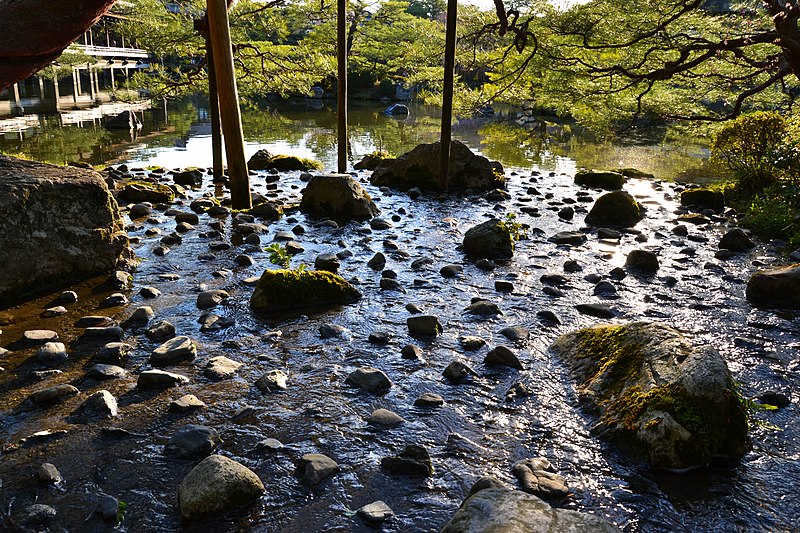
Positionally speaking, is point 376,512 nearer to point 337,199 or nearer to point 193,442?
point 193,442

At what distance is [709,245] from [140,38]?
17.8 m

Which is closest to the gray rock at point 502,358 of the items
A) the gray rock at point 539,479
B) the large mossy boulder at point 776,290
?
the gray rock at point 539,479

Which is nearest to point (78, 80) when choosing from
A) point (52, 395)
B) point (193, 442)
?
point (52, 395)

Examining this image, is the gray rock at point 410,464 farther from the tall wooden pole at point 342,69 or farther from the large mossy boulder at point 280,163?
the large mossy boulder at point 280,163

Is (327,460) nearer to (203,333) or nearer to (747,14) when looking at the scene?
(203,333)

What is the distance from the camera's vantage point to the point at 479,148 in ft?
75.5

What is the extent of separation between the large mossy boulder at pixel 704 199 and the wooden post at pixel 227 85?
10.0 m

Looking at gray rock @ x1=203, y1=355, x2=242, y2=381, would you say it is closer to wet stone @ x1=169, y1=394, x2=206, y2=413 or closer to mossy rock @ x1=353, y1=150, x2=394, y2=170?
wet stone @ x1=169, y1=394, x2=206, y2=413

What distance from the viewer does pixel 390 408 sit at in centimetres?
409

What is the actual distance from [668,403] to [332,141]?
873 inches

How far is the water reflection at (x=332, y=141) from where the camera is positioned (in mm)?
18859

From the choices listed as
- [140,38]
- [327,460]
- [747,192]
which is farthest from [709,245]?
[140,38]

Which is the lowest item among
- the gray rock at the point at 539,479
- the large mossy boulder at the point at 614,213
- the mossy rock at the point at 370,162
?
the gray rock at the point at 539,479

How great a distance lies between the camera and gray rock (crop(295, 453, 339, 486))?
323cm
